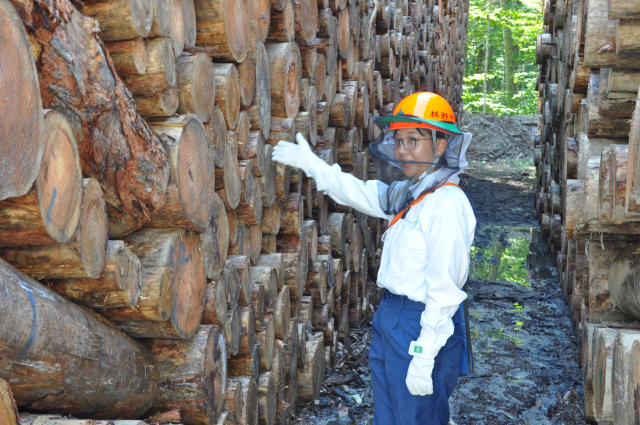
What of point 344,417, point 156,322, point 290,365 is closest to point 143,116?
point 156,322

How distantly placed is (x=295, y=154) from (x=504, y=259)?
5.19 meters

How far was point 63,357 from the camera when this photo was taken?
155cm

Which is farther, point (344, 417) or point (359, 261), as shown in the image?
point (359, 261)

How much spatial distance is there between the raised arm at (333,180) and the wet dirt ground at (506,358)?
1.35 m

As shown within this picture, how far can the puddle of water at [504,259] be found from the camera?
22.5ft

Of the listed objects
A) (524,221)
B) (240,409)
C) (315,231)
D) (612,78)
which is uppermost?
(612,78)

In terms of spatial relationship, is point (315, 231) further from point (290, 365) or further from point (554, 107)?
point (554, 107)

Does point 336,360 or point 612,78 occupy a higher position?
point 612,78

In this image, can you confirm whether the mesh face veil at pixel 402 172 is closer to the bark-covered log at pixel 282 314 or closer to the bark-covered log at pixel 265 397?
the bark-covered log at pixel 282 314

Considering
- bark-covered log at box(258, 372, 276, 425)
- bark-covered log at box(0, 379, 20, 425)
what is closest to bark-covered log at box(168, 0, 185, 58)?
bark-covered log at box(0, 379, 20, 425)

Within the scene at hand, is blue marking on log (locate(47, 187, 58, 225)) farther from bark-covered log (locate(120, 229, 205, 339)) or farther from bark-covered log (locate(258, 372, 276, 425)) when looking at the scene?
bark-covered log (locate(258, 372, 276, 425))

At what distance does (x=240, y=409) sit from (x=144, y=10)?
5.64 feet

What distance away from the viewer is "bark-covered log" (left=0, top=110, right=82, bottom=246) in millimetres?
1313

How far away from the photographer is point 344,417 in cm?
371
